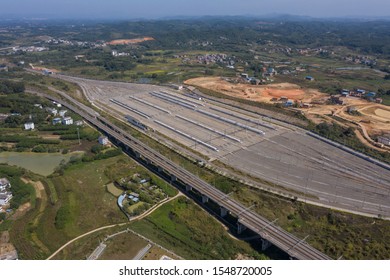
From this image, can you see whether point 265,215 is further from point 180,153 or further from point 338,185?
point 180,153

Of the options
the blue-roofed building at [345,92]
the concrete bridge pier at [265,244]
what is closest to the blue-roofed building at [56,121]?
the concrete bridge pier at [265,244]

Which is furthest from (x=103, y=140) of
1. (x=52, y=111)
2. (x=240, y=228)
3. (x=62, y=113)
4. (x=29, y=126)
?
(x=240, y=228)

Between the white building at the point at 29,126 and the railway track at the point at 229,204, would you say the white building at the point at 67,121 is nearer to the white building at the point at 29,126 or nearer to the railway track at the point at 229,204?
the white building at the point at 29,126

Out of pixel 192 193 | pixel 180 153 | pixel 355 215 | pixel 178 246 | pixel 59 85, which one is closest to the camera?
pixel 178 246

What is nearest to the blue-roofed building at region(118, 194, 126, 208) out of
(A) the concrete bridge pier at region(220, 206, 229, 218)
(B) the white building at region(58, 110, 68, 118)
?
(A) the concrete bridge pier at region(220, 206, 229, 218)

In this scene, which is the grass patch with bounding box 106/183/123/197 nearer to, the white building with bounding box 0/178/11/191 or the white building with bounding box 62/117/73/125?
the white building with bounding box 0/178/11/191

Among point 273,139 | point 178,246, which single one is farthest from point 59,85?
point 178,246

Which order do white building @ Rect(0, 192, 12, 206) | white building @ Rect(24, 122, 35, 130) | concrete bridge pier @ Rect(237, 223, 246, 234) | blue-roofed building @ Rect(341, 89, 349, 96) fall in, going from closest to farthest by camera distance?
concrete bridge pier @ Rect(237, 223, 246, 234)
white building @ Rect(0, 192, 12, 206)
white building @ Rect(24, 122, 35, 130)
blue-roofed building @ Rect(341, 89, 349, 96)
